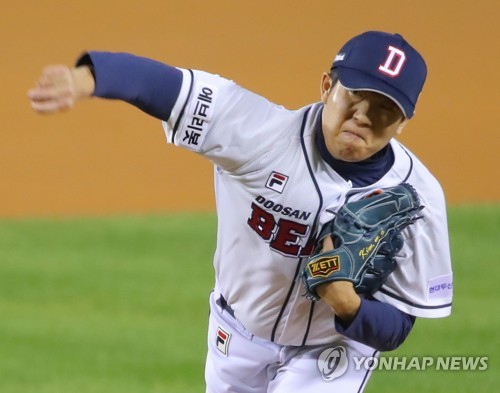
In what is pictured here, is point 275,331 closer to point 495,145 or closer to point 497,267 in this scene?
point 497,267

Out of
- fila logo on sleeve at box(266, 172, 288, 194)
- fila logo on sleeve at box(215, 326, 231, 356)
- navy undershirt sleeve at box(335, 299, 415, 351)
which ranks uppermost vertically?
fila logo on sleeve at box(266, 172, 288, 194)

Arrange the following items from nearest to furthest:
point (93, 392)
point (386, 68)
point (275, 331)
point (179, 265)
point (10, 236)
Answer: point (386, 68) → point (275, 331) → point (93, 392) → point (179, 265) → point (10, 236)

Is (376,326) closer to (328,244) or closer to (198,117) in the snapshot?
(328,244)

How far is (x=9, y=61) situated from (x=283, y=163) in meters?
8.92

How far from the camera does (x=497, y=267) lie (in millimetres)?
8352

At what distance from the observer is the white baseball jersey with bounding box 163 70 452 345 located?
351 cm

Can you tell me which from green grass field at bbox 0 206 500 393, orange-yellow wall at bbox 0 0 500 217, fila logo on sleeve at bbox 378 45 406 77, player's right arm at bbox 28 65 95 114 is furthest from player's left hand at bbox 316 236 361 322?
orange-yellow wall at bbox 0 0 500 217

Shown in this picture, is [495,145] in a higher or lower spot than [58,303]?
higher

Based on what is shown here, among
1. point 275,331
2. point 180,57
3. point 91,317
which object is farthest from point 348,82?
point 180,57

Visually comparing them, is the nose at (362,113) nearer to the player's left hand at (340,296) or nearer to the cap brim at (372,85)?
the cap brim at (372,85)

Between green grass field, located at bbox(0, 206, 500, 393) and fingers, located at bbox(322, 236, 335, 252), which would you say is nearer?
fingers, located at bbox(322, 236, 335, 252)

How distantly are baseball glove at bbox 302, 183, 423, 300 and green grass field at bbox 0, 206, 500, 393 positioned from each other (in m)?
2.72

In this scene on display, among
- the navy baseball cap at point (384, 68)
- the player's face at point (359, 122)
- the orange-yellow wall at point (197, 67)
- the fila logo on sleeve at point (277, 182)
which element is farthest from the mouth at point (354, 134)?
the orange-yellow wall at point (197, 67)

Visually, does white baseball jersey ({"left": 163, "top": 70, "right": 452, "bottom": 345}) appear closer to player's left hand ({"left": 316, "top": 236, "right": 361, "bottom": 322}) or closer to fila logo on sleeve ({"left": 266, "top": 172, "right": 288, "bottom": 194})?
fila logo on sleeve ({"left": 266, "top": 172, "right": 288, "bottom": 194})
